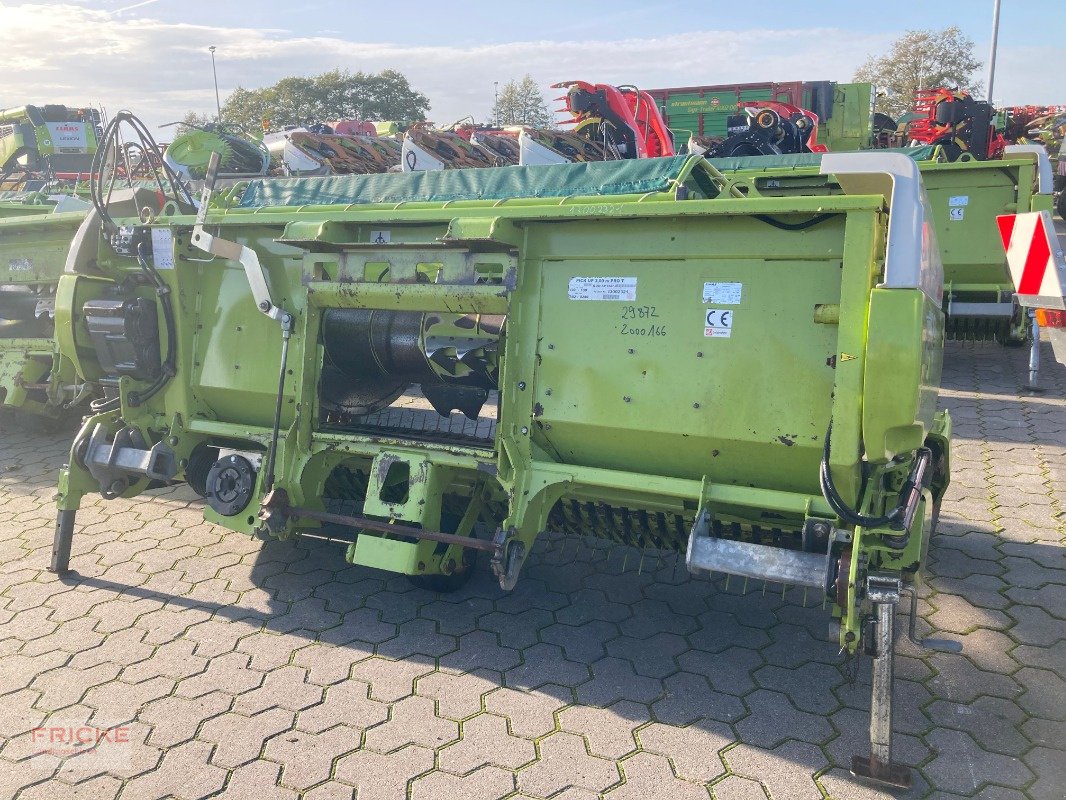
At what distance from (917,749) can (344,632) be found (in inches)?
83.7

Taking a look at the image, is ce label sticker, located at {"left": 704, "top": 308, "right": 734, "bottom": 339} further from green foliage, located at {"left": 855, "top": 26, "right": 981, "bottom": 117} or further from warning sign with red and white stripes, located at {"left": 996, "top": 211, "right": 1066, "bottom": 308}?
green foliage, located at {"left": 855, "top": 26, "right": 981, "bottom": 117}

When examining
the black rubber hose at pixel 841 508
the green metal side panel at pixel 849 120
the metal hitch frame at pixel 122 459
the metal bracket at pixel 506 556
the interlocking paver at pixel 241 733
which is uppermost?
the green metal side panel at pixel 849 120

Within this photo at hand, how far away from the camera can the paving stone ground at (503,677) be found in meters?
2.42

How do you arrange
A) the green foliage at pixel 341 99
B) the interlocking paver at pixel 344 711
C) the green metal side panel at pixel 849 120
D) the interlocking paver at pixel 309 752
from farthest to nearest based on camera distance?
the green foliage at pixel 341 99
the green metal side panel at pixel 849 120
the interlocking paver at pixel 344 711
the interlocking paver at pixel 309 752

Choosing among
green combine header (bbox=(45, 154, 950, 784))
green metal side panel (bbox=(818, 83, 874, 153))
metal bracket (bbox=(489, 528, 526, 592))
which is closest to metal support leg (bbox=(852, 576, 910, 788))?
green combine header (bbox=(45, 154, 950, 784))

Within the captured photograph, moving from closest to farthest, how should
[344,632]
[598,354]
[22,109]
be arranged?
[598,354], [344,632], [22,109]

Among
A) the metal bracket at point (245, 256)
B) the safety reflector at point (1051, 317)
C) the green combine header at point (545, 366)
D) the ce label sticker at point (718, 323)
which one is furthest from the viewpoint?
the safety reflector at point (1051, 317)

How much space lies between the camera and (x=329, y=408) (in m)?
3.86

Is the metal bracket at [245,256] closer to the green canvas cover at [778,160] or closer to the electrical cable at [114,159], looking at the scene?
the electrical cable at [114,159]

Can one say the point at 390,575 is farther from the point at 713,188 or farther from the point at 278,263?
the point at 713,188

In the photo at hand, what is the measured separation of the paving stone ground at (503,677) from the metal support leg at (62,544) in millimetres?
75

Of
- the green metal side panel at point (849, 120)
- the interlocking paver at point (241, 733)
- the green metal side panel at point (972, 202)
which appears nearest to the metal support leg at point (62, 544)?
the interlocking paver at point (241, 733)

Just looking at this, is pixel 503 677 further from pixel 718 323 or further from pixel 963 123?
pixel 963 123

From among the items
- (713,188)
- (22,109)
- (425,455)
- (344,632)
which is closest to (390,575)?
(344,632)
